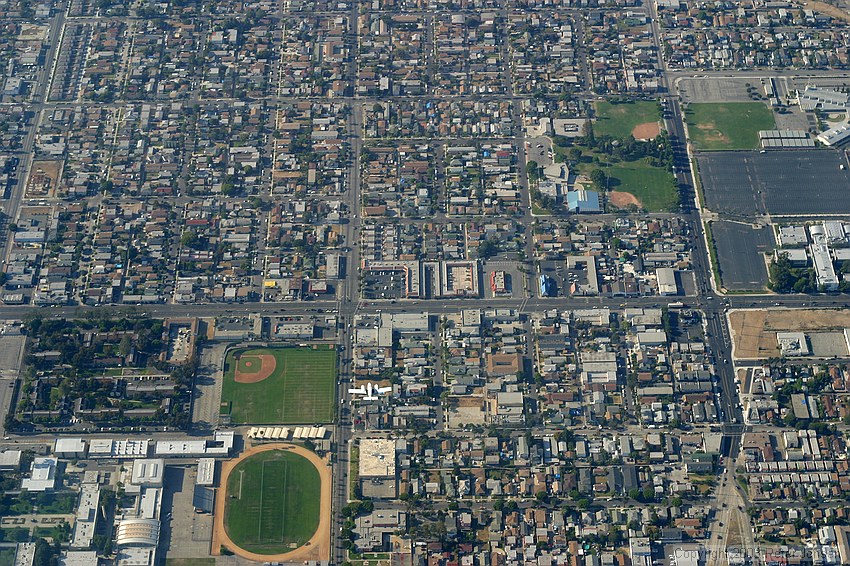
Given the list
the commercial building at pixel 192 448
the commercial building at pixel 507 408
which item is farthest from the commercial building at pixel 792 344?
the commercial building at pixel 192 448

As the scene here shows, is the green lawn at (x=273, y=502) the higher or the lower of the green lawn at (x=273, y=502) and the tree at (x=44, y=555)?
the higher

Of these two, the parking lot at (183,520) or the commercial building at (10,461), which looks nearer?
the parking lot at (183,520)

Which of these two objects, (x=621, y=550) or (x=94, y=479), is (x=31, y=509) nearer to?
(x=94, y=479)

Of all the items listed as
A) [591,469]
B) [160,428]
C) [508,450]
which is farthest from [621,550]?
[160,428]

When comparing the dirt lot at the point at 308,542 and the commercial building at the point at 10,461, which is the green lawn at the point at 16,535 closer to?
the commercial building at the point at 10,461

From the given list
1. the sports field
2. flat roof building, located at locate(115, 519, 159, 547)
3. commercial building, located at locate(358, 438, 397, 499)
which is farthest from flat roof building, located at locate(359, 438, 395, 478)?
flat roof building, located at locate(115, 519, 159, 547)

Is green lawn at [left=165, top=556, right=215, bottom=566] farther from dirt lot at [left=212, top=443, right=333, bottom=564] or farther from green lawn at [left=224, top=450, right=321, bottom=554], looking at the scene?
green lawn at [left=224, top=450, right=321, bottom=554]

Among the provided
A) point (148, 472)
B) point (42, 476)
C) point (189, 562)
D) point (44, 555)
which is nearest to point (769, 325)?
point (189, 562)
